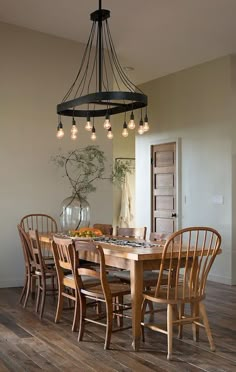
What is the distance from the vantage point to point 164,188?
27.3 feet

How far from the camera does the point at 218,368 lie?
3.50m

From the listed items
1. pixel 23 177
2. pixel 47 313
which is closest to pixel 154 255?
pixel 47 313

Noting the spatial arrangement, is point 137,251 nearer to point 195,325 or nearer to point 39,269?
point 195,325

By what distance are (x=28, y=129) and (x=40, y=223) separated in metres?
1.31

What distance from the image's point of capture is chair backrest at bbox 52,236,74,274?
14.0 ft

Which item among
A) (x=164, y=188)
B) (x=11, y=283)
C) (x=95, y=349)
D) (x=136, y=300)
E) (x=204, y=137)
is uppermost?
(x=204, y=137)

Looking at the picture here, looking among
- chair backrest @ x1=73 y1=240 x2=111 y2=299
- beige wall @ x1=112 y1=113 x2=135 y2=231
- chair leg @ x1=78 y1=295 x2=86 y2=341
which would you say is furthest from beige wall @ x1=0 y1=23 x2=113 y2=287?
beige wall @ x1=112 y1=113 x2=135 y2=231

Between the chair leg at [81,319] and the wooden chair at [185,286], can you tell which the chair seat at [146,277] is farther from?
the chair leg at [81,319]

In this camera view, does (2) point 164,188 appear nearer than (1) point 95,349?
No

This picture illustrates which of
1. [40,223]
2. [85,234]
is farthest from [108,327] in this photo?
[40,223]

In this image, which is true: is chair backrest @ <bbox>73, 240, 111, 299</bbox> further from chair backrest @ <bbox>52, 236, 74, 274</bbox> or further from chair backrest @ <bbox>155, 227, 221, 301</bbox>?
chair backrest @ <bbox>155, 227, 221, 301</bbox>

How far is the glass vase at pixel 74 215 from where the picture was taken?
5977mm

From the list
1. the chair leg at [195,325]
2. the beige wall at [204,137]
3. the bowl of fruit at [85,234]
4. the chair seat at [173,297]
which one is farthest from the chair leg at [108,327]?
the beige wall at [204,137]

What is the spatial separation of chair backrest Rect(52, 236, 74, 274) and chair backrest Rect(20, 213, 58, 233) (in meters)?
1.97
